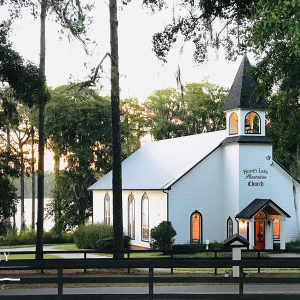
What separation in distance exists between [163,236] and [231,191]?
17.8ft

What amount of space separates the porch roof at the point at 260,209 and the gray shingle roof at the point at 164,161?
4113 millimetres

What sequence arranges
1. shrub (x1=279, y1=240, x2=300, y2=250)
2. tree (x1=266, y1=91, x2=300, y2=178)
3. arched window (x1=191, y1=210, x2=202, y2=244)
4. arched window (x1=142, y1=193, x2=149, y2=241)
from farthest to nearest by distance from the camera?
arched window (x1=142, y1=193, x2=149, y2=241) → shrub (x1=279, y1=240, x2=300, y2=250) → arched window (x1=191, y1=210, x2=202, y2=244) → tree (x1=266, y1=91, x2=300, y2=178)

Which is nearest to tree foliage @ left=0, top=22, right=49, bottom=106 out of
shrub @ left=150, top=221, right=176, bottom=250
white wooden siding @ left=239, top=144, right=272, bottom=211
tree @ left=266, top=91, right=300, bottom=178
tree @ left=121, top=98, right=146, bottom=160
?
tree @ left=266, top=91, right=300, bottom=178

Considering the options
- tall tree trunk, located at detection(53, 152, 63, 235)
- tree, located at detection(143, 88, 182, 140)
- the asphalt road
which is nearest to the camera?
the asphalt road

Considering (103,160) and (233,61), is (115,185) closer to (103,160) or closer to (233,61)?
(233,61)

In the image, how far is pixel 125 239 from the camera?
136 feet

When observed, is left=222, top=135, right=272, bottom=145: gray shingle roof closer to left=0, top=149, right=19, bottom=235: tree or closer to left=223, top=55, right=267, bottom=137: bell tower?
left=223, top=55, right=267, bottom=137: bell tower

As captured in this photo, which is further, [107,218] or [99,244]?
[107,218]

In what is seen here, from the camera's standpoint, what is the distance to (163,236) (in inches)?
1420

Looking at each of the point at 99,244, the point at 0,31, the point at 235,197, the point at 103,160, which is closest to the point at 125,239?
the point at 99,244

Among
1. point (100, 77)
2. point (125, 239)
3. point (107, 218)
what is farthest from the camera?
point (107, 218)

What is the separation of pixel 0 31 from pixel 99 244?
2035cm

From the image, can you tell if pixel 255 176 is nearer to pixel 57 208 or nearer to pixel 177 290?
pixel 57 208

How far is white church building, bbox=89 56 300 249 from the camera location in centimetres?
3741
